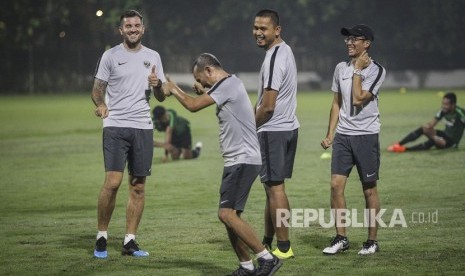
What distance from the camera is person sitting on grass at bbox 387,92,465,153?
21609mm

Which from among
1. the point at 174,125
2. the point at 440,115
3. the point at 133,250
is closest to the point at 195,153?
the point at 174,125

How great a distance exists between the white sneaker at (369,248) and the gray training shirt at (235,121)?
6.32ft

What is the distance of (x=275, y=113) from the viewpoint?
34.7 ft

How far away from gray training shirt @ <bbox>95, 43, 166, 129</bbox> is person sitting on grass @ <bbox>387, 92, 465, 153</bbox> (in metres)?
11.5

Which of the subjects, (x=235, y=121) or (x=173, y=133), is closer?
(x=235, y=121)

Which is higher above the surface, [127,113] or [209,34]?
[127,113]

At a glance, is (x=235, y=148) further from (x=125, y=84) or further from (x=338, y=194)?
(x=125, y=84)

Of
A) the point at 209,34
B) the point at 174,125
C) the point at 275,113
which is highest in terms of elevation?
the point at 275,113

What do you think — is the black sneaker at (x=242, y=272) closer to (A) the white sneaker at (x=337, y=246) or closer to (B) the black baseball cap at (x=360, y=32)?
(A) the white sneaker at (x=337, y=246)

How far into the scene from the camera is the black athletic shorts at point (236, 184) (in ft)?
30.6

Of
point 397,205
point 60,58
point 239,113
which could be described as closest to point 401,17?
point 60,58

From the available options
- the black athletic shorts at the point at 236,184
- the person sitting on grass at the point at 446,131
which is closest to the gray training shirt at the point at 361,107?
the black athletic shorts at the point at 236,184

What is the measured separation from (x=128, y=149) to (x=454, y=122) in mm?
11818

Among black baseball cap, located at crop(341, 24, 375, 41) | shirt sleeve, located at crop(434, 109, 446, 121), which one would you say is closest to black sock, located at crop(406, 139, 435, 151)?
shirt sleeve, located at crop(434, 109, 446, 121)
